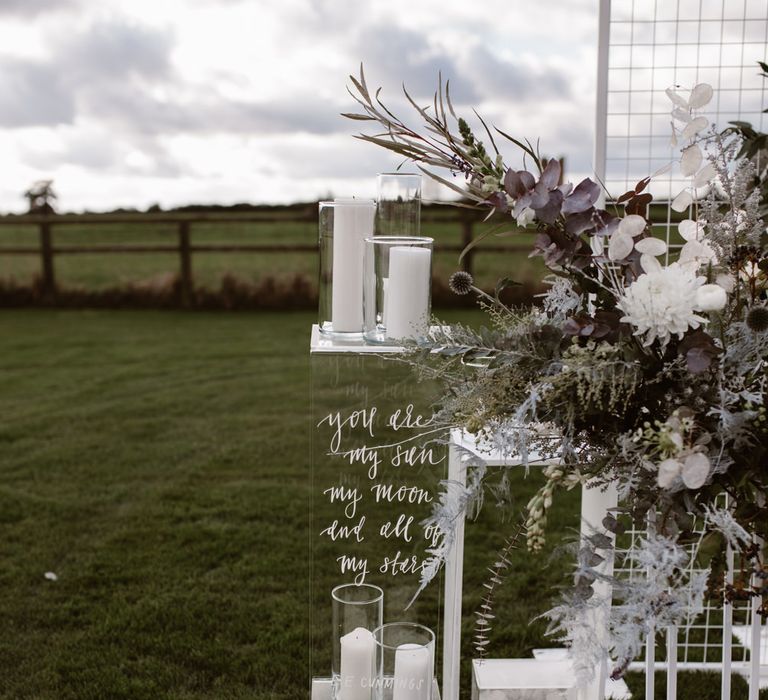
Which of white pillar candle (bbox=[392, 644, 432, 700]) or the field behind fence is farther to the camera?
the field behind fence

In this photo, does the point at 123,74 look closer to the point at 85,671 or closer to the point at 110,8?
the point at 110,8

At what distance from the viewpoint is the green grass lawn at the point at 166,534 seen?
2.57m

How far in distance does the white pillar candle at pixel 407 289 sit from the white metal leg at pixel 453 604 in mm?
235

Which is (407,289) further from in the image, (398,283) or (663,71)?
(663,71)

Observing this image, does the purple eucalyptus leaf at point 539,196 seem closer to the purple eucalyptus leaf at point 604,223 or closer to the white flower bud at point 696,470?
the purple eucalyptus leaf at point 604,223

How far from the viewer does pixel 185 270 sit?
26.9ft

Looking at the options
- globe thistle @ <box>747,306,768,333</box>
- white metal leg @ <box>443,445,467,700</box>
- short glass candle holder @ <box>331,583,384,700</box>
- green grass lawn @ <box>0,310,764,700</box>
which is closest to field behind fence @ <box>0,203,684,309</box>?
green grass lawn @ <box>0,310,764,700</box>

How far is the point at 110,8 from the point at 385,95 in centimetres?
274

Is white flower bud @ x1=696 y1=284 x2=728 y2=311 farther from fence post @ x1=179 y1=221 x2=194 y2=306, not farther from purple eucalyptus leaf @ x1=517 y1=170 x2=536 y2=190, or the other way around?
fence post @ x1=179 y1=221 x2=194 y2=306

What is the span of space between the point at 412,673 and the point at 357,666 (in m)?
0.10

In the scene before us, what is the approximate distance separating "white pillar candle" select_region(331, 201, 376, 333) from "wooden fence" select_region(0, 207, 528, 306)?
6454 millimetres

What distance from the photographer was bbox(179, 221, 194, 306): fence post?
323 inches

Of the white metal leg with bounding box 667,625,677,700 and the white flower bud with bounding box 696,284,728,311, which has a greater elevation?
the white flower bud with bounding box 696,284,728,311

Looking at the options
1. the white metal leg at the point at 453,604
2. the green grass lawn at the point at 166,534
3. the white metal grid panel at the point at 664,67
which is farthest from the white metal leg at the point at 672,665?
the white metal grid panel at the point at 664,67
